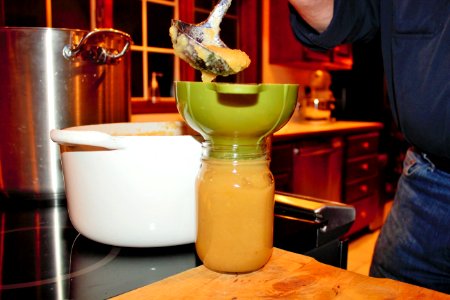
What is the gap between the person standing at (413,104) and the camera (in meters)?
0.90

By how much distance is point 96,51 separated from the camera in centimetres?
87

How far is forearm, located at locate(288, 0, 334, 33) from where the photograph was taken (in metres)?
1.08

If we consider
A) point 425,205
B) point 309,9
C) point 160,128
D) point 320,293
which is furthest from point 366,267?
point 320,293

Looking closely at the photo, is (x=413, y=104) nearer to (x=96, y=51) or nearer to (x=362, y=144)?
(x=96, y=51)

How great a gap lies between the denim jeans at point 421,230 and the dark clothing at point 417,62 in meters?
0.09

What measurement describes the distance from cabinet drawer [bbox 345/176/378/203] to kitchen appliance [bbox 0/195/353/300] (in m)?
2.63

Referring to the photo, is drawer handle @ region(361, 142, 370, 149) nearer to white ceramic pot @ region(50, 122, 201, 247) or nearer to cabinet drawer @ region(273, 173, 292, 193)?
cabinet drawer @ region(273, 173, 292, 193)

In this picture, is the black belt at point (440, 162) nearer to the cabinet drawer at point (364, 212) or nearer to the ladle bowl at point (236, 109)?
the ladle bowl at point (236, 109)

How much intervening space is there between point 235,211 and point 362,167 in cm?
310

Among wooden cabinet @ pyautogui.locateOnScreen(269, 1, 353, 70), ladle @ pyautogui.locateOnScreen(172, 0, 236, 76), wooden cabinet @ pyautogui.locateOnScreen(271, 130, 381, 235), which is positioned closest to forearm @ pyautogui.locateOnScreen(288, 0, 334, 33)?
ladle @ pyautogui.locateOnScreen(172, 0, 236, 76)

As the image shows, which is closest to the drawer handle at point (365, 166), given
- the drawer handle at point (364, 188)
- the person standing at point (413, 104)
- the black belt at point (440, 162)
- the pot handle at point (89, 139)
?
the drawer handle at point (364, 188)

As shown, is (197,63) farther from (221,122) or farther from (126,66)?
(126,66)

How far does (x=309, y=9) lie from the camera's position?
1.10 meters

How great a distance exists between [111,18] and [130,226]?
2.06m
